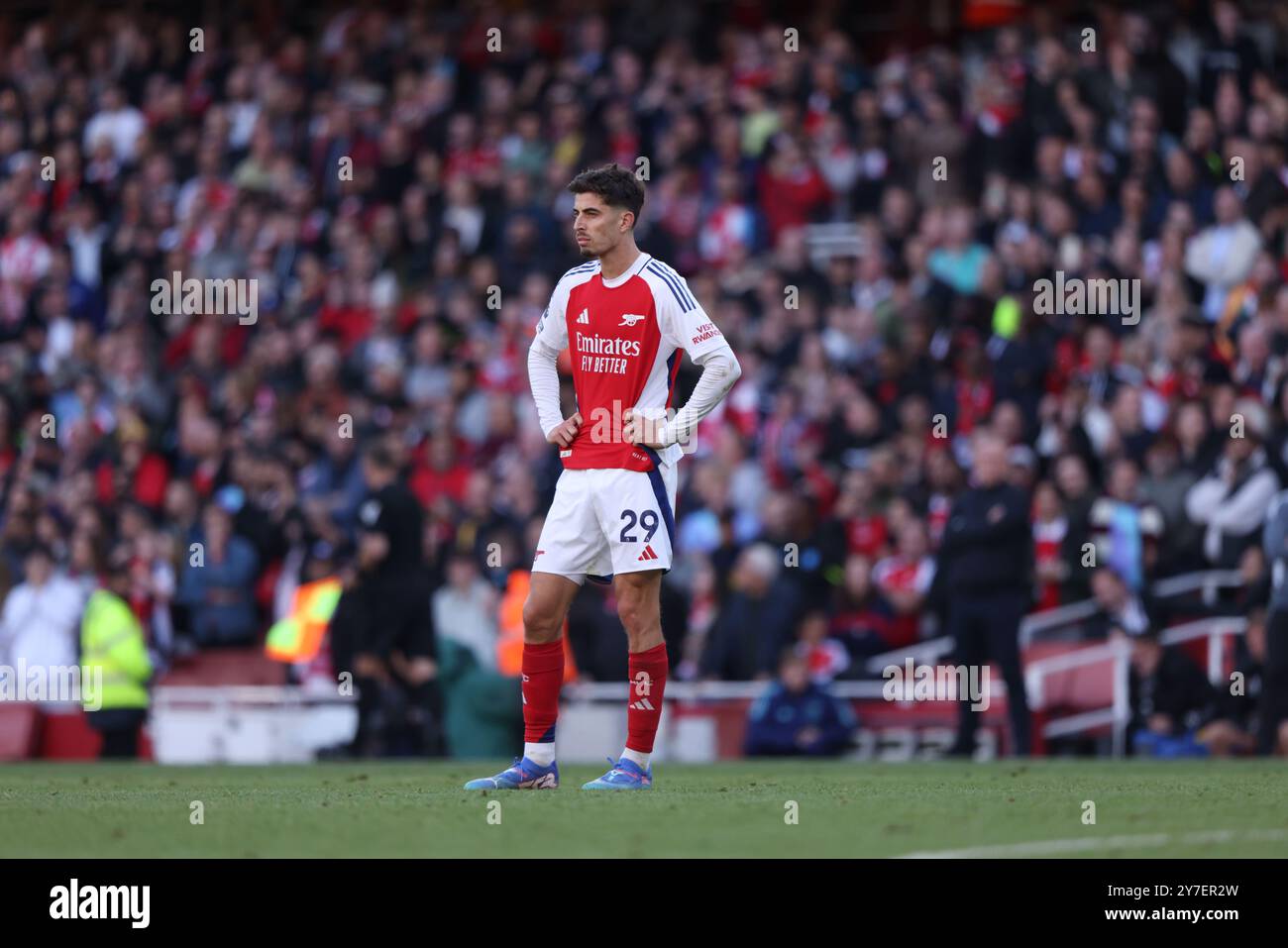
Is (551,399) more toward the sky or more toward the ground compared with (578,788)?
more toward the sky

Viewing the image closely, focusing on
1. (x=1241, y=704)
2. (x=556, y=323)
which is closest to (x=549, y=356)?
(x=556, y=323)

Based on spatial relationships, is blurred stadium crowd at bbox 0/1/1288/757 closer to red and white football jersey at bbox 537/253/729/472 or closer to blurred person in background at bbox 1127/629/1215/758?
blurred person in background at bbox 1127/629/1215/758

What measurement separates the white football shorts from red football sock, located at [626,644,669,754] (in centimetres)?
38

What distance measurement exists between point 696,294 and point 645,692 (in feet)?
30.6

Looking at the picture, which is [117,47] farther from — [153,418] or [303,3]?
[153,418]

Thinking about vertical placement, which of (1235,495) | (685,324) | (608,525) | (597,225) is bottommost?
(608,525)

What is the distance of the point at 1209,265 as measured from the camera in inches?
686

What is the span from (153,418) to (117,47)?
6142mm

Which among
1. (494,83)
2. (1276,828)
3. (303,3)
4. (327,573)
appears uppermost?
(303,3)

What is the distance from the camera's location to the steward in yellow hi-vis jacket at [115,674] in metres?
15.7

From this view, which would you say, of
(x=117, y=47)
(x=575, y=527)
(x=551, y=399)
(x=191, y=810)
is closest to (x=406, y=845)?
(x=191, y=810)

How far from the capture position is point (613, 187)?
9336mm

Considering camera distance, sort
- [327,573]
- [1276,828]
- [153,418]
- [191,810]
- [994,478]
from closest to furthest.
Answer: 1. [1276,828]
2. [191,810]
3. [994,478]
4. [327,573]
5. [153,418]
